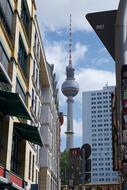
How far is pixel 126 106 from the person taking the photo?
2570 cm

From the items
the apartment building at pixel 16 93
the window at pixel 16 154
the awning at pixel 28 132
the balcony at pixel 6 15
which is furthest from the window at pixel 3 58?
the window at pixel 16 154

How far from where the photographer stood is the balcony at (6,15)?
29495 millimetres

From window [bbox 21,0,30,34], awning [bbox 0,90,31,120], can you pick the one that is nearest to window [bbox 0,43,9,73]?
awning [bbox 0,90,31,120]

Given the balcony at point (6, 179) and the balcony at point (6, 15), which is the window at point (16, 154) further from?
the balcony at point (6, 15)

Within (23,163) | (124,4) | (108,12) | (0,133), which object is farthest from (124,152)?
(108,12)

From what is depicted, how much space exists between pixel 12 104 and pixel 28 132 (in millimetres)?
6381

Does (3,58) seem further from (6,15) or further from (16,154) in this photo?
(16,154)

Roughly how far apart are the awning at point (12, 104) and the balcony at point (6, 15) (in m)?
5.93

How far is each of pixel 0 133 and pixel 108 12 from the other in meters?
21.0

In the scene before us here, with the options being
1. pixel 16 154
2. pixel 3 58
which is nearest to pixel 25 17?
pixel 3 58

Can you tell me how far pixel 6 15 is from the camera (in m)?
31.1

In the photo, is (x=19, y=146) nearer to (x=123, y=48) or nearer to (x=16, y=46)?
(x=16, y=46)

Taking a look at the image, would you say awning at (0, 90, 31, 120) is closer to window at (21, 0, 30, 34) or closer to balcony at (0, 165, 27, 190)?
balcony at (0, 165, 27, 190)

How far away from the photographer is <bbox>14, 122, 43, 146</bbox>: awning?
105 ft
